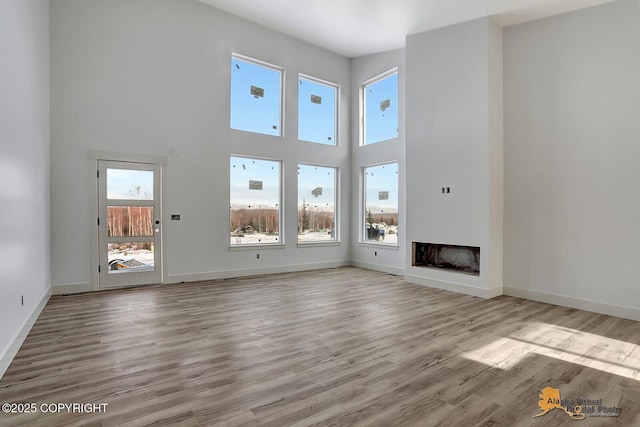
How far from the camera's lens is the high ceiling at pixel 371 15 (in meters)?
A: 4.92

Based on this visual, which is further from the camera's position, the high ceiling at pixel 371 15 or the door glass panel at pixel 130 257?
the door glass panel at pixel 130 257

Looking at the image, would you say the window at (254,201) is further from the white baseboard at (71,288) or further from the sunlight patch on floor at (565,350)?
the sunlight patch on floor at (565,350)

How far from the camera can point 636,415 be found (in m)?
2.16

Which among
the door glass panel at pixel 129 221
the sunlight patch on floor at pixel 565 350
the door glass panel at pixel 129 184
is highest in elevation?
the door glass panel at pixel 129 184

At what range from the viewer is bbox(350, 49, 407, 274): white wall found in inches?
276

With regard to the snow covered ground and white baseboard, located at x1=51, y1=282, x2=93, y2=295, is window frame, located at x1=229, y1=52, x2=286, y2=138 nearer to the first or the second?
the snow covered ground

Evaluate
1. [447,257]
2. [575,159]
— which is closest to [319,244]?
[447,257]

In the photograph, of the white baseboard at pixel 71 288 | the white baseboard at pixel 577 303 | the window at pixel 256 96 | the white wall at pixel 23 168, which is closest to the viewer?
the white wall at pixel 23 168

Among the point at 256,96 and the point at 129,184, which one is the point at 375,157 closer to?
the point at 256,96

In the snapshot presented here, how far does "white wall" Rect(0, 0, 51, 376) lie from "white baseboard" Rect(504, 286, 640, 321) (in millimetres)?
6040
